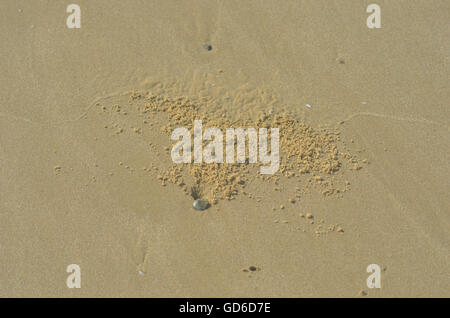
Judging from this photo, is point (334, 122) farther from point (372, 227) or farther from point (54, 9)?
point (54, 9)

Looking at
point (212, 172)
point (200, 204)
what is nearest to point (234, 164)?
point (212, 172)

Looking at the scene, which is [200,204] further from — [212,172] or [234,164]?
[234,164]

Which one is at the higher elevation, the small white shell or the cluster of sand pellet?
the cluster of sand pellet

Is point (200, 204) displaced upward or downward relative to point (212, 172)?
downward

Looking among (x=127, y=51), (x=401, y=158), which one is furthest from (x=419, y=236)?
(x=127, y=51)

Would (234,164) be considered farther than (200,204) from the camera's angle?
Yes
